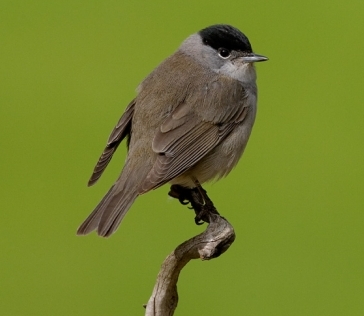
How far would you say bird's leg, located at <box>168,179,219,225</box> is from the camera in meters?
4.33

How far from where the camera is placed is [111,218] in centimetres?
402

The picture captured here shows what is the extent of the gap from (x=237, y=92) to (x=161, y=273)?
1851 mm

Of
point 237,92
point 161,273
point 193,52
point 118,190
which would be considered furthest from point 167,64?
point 161,273

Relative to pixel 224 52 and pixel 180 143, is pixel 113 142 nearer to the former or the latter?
pixel 180 143

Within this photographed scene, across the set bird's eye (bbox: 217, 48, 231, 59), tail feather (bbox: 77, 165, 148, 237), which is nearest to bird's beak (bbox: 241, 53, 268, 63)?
bird's eye (bbox: 217, 48, 231, 59)

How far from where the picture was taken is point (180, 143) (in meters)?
4.41

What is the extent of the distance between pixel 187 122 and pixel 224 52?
0.68m

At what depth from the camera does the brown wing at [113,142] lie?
452 cm

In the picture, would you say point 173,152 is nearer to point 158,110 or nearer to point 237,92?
point 158,110

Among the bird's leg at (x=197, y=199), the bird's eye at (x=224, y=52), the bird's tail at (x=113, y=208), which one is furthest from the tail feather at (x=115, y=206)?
the bird's eye at (x=224, y=52)

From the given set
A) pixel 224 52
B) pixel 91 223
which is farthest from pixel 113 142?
pixel 224 52

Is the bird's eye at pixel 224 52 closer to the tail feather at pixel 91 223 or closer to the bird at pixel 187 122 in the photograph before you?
the bird at pixel 187 122

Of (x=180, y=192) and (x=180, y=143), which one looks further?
(x=180, y=192)

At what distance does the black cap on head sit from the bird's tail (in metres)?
1.21
